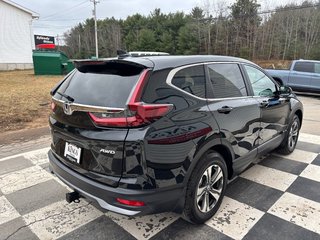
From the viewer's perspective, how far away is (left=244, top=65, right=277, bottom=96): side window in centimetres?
335

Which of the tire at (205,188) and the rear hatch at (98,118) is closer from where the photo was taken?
the rear hatch at (98,118)

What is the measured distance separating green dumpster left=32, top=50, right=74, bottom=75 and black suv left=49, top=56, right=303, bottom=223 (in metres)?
17.5

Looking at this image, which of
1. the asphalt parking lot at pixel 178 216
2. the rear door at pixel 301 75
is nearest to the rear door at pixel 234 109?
the asphalt parking lot at pixel 178 216

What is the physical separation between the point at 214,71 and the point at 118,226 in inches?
72.0

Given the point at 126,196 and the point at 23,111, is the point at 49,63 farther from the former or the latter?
the point at 126,196

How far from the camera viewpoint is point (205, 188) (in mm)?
2529

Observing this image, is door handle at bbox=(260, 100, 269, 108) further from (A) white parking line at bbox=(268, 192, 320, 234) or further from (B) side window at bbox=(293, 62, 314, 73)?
(B) side window at bbox=(293, 62, 314, 73)

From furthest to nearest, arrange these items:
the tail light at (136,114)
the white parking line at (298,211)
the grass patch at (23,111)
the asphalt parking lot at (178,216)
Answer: the grass patch at (23,111) → the white parking line at (298,211) → the asphalt parking lot at (178,216) → the tail light at (136,114)

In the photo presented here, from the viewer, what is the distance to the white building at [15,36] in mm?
26141

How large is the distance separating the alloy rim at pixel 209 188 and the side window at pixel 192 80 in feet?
2.42

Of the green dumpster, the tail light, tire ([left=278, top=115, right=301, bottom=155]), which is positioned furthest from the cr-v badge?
the green dumpster

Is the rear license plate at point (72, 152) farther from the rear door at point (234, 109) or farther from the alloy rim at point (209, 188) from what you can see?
the rear door at point (234, 109)

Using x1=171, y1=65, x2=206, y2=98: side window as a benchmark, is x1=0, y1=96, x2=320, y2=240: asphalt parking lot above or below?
below

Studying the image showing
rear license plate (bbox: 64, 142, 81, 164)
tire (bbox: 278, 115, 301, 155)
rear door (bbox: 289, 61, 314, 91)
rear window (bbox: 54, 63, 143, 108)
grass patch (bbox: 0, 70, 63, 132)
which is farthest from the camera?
rear door (bbox: 289, 61, 314, 91)
